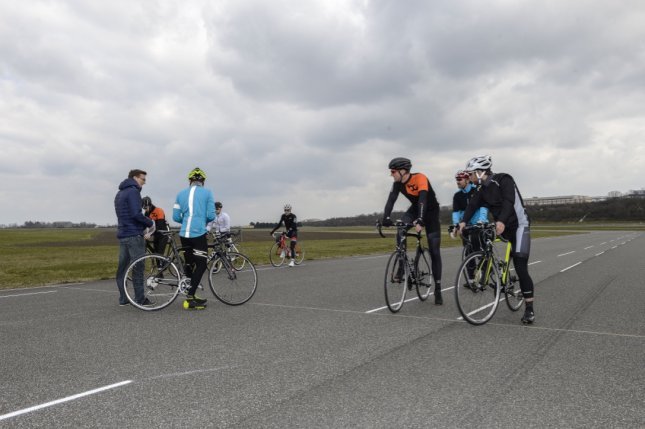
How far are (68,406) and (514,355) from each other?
406 cm

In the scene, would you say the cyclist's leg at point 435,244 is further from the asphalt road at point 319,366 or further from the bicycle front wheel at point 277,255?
the bicycle front wheel at point 277,255

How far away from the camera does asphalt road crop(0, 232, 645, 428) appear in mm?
3189

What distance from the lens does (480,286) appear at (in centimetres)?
625

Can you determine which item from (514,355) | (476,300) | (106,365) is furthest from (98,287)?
(514,355)

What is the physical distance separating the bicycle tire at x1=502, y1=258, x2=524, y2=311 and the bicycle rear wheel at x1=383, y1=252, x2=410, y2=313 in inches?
57.6

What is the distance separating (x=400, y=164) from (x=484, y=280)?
2127 mm

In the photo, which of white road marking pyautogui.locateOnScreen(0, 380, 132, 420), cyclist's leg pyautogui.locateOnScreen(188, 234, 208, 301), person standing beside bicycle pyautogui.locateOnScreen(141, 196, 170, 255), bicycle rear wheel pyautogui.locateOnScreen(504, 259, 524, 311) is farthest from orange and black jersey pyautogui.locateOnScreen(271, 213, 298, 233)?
white road marking pyautogui.locateOnScreen(0, 380, 132, 420)

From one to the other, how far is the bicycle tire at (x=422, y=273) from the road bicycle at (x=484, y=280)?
1139 mm

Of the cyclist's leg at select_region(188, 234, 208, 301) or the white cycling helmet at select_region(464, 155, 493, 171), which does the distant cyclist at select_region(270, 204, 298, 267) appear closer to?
the cyclist's leg at select_region(188, 234, 208, 301)

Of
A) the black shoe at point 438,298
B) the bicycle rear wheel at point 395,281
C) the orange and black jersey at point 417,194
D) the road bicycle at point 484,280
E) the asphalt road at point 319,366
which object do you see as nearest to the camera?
the asphalt road at point 319,366

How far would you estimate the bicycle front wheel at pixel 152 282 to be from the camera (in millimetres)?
7156

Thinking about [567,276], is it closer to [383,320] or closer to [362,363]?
[383,320]

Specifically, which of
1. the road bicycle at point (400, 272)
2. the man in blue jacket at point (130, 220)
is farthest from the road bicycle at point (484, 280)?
the man in blue jacket at point (130, 220)

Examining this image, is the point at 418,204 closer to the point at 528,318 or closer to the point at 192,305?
the point at 528,318
